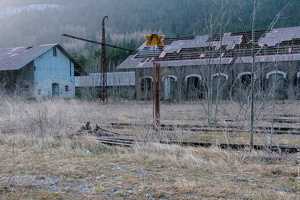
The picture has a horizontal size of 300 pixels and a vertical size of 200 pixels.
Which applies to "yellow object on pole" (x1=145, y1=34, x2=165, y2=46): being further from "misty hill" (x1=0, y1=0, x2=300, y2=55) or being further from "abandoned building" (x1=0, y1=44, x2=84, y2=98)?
"misty hill" (x1=0, y1=0, x2=300, y2=55)

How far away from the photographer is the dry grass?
4012mm

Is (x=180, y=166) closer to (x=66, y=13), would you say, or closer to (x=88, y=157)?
(x=88, y=157)

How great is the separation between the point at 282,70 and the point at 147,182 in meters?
23.7

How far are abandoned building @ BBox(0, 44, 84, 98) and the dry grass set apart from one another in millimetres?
24419

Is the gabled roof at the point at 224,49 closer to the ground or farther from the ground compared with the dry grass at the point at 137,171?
farther from the ground

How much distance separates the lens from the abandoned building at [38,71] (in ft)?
101

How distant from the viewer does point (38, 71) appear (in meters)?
31.8

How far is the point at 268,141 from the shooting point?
646 cm

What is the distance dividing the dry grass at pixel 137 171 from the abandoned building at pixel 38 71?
24.4 m

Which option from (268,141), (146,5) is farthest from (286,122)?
(146,5)

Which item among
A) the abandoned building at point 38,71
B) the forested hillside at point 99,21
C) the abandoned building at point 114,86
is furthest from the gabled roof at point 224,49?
the forested hillside at point 99,21

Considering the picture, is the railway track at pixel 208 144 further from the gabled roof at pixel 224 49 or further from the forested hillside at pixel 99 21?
the forested hillside at pixel 99 21

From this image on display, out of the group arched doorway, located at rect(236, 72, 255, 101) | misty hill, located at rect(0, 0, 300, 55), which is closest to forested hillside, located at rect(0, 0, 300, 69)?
misty hill, located at rect(0, 0, 300, 55)

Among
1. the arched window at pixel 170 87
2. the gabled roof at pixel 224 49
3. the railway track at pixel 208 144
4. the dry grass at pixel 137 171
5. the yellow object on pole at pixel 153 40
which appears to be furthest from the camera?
the arched window at pixel 170 87
